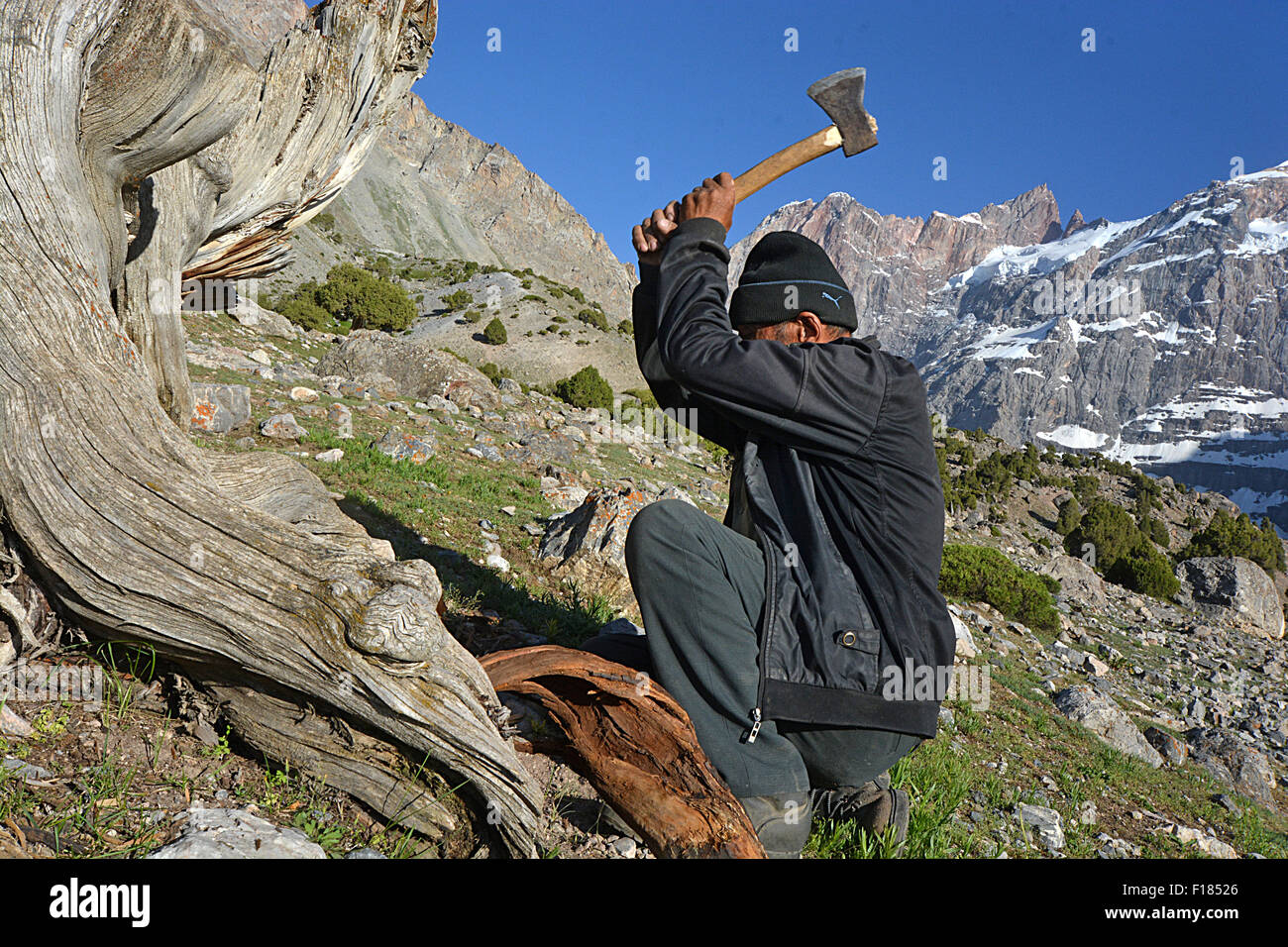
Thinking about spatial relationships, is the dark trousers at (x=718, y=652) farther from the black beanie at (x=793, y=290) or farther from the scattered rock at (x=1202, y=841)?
the scattered rock at (x=1202, y=841)

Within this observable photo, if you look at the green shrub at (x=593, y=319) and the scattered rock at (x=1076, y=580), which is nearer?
the scattered rock at (x=1076, y=580)

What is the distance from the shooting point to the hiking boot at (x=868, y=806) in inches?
107

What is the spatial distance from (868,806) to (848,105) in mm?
3085

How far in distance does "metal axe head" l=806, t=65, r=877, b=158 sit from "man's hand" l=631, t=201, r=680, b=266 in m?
1.10

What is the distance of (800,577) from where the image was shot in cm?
254

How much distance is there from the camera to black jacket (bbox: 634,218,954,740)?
7.88 ft

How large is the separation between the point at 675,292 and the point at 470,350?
30916mm

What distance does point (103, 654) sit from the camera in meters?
2.43

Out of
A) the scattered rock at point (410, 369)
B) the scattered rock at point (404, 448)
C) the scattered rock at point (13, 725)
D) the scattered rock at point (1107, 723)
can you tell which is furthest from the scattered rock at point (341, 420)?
the scattered rock at point (1107, 723)

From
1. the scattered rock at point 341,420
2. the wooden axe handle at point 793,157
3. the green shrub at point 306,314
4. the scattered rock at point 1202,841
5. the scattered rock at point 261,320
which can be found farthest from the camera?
the green shrub at point 306,314

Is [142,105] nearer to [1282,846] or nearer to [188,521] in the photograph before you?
[188,521]

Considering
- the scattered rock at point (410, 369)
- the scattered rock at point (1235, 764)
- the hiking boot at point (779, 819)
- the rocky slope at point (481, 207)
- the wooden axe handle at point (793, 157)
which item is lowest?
the scattered rock at point (1235, 764)

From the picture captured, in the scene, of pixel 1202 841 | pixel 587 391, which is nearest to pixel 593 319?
pixel 587 391

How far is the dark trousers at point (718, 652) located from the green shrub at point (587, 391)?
2195 cm
